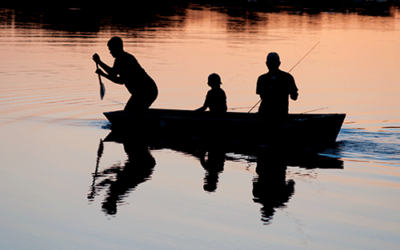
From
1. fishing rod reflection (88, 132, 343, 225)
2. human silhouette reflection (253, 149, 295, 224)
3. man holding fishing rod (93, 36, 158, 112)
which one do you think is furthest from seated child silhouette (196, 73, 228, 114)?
human silhouette reflection (253, 149, 295, 224)

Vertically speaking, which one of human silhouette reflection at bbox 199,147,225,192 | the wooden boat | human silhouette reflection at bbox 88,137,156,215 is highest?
the wooden boat

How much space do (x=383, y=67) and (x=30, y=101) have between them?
42.7 ft

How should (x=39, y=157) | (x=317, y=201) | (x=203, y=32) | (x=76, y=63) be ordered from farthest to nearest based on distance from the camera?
(x=203, y=32) → (x=76, y=63) → (x=39, y=157) → (x=317, y=201)

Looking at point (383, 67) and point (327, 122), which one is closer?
point (327, 122)

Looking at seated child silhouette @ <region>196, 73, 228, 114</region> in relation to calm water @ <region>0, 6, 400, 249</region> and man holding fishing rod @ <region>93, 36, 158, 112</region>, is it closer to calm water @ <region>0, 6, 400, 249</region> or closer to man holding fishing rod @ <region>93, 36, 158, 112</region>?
calm water @ <region>0, 6, 400, 249</region>

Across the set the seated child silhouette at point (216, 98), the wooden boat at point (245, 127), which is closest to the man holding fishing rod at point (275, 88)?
the wooden boat at point (245, 127)

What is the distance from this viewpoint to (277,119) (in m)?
11.1

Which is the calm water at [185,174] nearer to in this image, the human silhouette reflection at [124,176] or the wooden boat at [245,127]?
the human silhouette reflection at [124,176]

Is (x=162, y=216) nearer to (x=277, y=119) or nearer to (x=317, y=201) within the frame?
(x=317, y=201)

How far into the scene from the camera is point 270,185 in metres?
8.62

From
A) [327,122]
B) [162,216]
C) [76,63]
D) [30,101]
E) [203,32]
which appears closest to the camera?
[162,216]

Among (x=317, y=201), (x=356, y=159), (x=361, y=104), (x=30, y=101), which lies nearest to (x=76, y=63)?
(x=30, y=101)

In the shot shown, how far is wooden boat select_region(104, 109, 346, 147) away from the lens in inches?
424

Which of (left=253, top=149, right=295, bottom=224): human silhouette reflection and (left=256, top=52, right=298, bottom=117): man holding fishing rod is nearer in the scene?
(left=253, top=149, right=295, bottom=224): human silhouette reflection
